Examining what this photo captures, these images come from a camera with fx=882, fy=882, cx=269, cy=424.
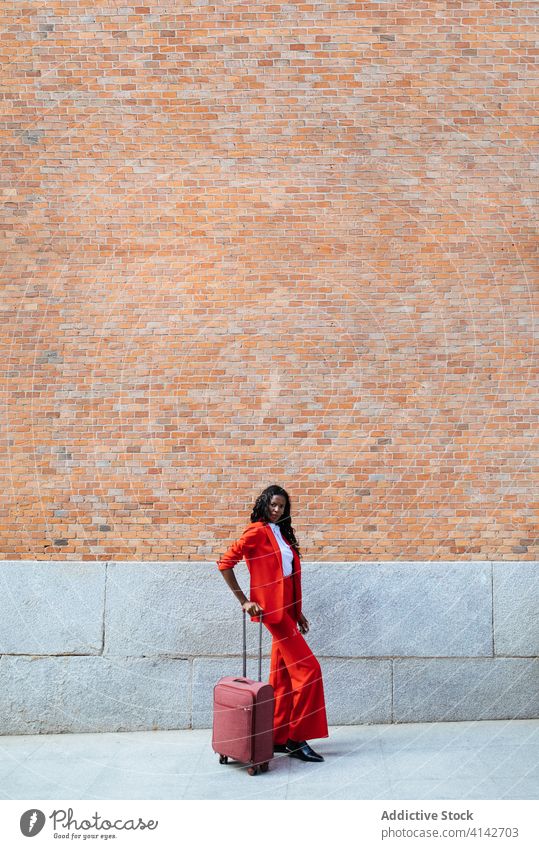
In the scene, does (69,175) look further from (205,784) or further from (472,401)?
(205,784)

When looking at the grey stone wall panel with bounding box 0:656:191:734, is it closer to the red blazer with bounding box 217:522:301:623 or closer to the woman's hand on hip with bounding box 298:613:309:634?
the woman's hand on hip with bounding box 298:613:309:634

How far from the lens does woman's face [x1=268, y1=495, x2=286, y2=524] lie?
5.92 meters

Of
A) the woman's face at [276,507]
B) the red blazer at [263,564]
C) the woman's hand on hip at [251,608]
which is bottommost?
the woman's hand on hip at [251,608]

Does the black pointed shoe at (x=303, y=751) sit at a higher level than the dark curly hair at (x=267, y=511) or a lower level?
lower

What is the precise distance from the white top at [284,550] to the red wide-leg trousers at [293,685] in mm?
68

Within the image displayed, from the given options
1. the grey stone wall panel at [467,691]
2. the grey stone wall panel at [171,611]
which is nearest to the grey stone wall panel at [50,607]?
the grey stone wall panel at [171,611]

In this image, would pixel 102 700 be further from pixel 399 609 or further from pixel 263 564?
pixel 399 609

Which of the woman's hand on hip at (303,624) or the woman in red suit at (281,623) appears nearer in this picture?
the woman in red suit at (281,623)

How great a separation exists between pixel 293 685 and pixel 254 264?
3194mm

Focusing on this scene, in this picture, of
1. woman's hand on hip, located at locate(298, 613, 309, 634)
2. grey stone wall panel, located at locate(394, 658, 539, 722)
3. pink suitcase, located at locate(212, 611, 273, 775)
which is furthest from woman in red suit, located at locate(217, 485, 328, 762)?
grey stone wall panel, located at locate(394, 658, 539, 722)

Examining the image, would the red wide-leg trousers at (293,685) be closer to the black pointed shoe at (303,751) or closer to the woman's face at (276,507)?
the black pointed shoe at (303,751)

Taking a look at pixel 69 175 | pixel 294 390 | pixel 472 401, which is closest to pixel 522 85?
pixel 472 401

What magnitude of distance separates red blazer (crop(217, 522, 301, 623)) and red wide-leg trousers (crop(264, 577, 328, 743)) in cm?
7

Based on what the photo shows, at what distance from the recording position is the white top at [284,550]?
5.91 meters
